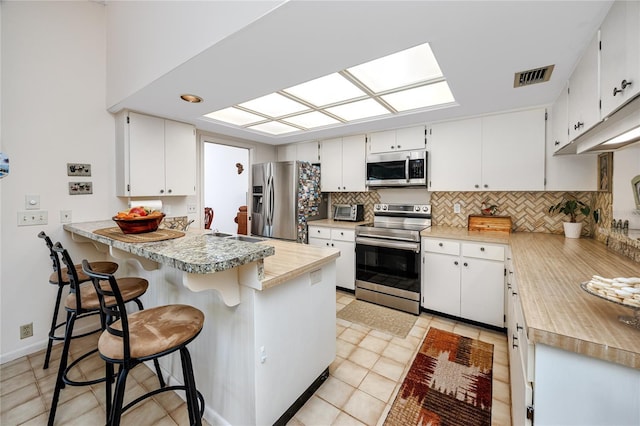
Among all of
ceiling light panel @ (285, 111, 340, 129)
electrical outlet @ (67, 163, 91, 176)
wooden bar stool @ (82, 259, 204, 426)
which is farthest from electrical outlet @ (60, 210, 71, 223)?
ceiling light panel @ (285, 111, 340, 129)

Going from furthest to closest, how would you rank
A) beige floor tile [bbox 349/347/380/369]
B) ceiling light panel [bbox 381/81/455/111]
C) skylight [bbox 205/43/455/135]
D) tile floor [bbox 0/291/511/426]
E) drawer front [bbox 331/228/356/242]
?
drawer front [bbox 331/228/356/242], ceiling light panel [bbox 381/81/455/111], beige floor tile [bbox 349/347/380/369], skylight [bbox 205/43/455/135], tile floor [bbox 0/291/511/426]

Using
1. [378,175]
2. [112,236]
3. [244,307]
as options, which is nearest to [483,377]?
[244,307]

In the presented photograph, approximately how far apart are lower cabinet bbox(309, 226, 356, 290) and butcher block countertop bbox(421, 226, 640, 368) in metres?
1.82

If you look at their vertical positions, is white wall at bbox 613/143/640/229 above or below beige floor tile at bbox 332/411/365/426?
above

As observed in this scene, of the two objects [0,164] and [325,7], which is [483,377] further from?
[0,164]

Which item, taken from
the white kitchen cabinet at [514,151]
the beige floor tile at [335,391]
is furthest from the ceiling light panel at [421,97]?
the beige floor tile at [335,391]

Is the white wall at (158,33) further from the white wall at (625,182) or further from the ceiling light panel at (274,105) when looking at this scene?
the white wall at (625,182)

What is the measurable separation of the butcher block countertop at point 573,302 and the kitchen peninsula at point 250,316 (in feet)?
3.56

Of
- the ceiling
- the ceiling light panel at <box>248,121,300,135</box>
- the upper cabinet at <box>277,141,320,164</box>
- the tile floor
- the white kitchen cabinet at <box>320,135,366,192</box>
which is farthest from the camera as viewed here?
the upper cabinet at <box>277,141,320,164</box>

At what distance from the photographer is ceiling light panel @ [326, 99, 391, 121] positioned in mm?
2627

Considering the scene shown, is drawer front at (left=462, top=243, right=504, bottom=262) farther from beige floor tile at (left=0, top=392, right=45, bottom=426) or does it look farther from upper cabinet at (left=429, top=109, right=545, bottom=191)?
beige floor tile at (left=0, top=392, right=45, bottom=426)

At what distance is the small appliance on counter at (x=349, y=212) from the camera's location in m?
3.96

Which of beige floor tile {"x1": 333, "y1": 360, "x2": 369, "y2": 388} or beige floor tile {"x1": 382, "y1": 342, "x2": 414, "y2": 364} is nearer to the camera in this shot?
beige floor tile {"x1": 333, "y1": 360, "x2": 369, "y2": 388}

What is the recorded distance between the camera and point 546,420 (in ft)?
3.05
